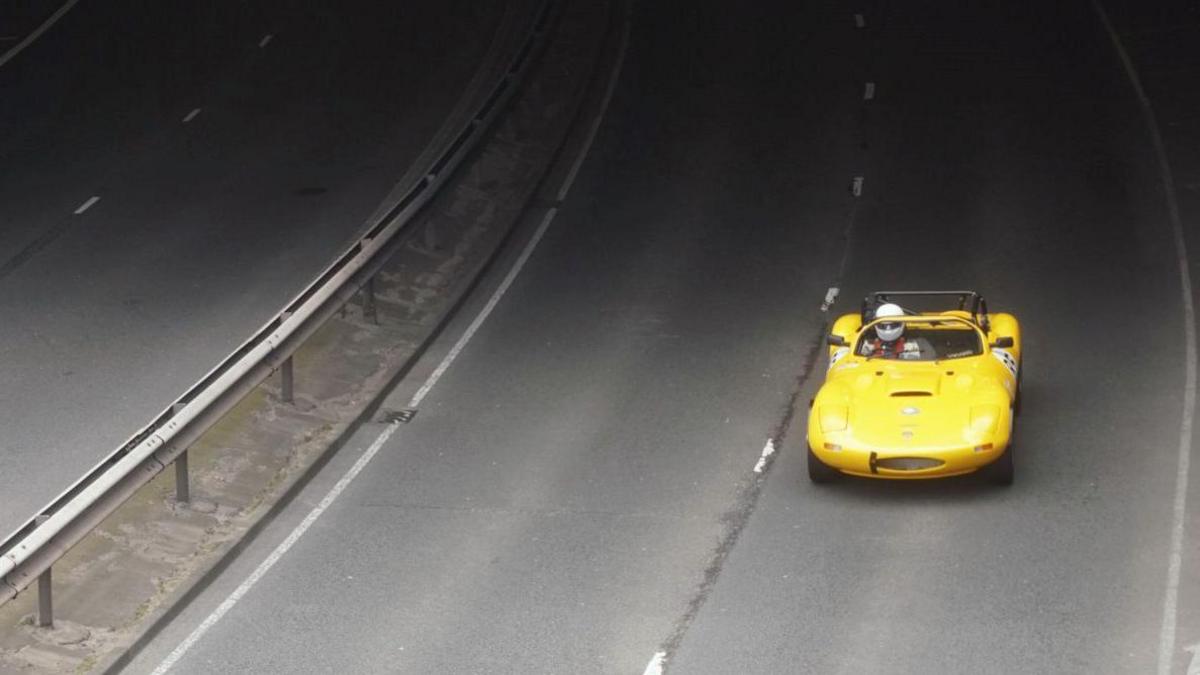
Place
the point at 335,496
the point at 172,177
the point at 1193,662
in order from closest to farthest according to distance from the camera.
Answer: the point at 1193,662 → the point at 335,496 → the point at 172,177

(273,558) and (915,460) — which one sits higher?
(915,460)

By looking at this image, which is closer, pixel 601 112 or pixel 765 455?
pixel 765 455

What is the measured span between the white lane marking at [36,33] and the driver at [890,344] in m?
18.4

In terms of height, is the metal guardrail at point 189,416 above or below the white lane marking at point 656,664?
above

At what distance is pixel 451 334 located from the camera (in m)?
21.2

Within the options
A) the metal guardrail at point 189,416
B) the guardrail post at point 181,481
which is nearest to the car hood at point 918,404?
the metal guardrail at point 189,416

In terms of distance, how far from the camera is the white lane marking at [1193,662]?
1304 cm

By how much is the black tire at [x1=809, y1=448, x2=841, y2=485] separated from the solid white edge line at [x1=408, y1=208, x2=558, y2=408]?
435 centimetres

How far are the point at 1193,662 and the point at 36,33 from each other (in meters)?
25.0

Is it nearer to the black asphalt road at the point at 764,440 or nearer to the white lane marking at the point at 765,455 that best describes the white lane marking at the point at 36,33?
the black asphalt road at the point at 764,440

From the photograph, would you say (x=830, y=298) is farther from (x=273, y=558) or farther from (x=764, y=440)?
(x=273, y=558)

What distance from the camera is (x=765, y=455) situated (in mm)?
17609

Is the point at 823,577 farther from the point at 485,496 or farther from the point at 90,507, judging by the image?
the point at 90,507

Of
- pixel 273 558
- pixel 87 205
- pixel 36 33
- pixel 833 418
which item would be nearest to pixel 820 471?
pixel 833 418
